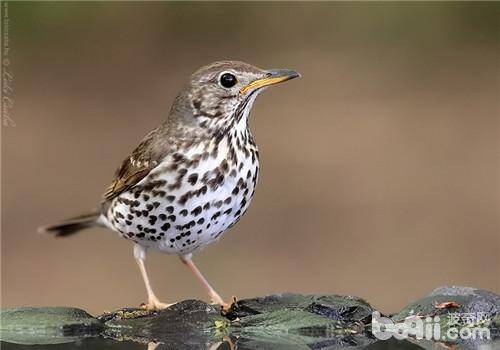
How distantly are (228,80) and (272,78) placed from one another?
304mm

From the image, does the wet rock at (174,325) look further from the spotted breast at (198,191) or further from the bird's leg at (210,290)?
the spotted breast at (198,191)

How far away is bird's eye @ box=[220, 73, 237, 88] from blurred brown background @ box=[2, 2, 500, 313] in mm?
5101

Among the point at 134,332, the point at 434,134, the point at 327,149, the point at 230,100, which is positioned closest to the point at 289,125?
the point at 327,149

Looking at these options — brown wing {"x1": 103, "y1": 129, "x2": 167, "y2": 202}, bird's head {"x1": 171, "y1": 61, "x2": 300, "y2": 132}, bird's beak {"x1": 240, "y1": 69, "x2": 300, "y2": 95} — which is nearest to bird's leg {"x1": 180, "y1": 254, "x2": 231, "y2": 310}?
brown wing {"x1": 103, "y1": 129, "x2": 167, "y2": 202}

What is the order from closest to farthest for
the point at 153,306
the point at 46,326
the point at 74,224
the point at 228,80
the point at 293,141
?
the point at 46,326 < the point at 153,306 < the point at 228,80 < the point at 74,224 < the point at 293,141

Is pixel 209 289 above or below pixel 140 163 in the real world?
below

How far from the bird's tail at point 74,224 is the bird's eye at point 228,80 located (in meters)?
1.61

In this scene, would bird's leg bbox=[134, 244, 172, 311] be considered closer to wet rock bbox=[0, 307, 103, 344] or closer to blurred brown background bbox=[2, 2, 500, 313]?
wet rock bbox=[0, 307, 103, 344]

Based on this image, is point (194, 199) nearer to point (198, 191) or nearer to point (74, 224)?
point (198, 191)

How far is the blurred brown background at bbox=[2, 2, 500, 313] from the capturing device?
12383mm

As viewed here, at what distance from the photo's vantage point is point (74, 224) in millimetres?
8172

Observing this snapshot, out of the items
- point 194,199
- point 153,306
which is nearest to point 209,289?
point 153,306

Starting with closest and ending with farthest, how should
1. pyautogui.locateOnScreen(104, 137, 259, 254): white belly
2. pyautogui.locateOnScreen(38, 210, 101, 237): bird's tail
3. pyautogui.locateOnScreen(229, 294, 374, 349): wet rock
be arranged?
pyautogui.locateOnScreen(229, 294, 374, 349): wet rock
pyautogui.locateOnScreen(104, 137, 259, 254): white belly
pyautogui.locateOnScreen(38, 210, 101, 237): bird's tail

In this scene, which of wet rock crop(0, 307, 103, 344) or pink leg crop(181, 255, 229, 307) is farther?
pink leg crop(181, 255, 229, 307)
